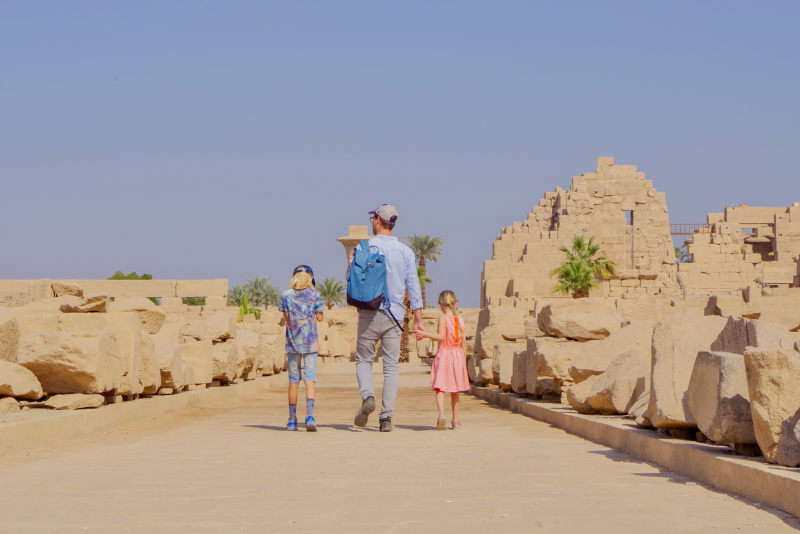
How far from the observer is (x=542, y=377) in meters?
8.76

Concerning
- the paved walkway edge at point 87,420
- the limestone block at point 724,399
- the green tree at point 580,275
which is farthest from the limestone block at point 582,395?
the green tree at point 580,275

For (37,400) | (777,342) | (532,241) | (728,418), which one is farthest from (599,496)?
(532,241)

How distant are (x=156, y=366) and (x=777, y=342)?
5.72m

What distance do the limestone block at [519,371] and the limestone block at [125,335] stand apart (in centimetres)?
420

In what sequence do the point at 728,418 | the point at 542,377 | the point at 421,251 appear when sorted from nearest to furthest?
the point at 728,418
the point at 542,377
the point at 421,251

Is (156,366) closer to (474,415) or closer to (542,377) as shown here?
(474,415)

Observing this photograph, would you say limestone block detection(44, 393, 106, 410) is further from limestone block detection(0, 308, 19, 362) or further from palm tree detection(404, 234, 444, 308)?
palm tree detection(404, 234, 444, 308)

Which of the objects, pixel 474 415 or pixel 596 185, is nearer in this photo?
pixel 474 415

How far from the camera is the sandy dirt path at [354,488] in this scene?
3.22 metres

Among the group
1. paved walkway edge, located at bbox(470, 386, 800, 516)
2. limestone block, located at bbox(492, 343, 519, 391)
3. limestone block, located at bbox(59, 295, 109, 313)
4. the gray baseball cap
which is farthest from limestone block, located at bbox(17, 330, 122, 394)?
limestone block, located at bbox(492, 343, 519, 391)

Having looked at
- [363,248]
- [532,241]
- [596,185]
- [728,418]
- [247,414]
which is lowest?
[247,414]

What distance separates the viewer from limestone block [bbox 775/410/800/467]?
3533 mm

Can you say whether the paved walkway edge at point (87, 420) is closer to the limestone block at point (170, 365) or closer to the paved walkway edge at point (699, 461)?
the limestone block at point (170, 365)

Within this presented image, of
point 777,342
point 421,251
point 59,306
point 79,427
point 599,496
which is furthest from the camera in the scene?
point 421,251
